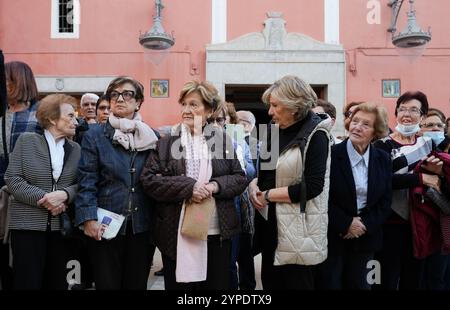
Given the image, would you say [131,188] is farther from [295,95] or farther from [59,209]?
[295,95]

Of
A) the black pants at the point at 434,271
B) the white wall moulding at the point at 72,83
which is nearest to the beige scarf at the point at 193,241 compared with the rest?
the black pants at the point at 434,271

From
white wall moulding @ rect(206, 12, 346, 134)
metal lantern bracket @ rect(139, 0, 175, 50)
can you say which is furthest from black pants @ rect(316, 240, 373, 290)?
white wall moulding @ rect(206, 12, 346, 134)

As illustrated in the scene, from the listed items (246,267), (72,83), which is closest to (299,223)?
(246,267)

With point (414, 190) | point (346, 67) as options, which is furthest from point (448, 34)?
point (414, 190)

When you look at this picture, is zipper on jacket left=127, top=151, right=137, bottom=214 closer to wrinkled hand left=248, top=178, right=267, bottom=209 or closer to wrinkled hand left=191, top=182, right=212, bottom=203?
wrinkled hand left=191, top=182, right=212, bottom=203

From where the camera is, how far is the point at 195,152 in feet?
9.43

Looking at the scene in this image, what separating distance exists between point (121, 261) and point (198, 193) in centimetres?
69

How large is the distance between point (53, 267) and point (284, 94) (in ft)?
6.40

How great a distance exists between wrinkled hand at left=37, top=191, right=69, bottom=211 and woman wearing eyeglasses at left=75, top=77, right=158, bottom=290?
0.19 meters

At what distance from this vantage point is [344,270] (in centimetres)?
299

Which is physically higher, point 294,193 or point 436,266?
point 294,193

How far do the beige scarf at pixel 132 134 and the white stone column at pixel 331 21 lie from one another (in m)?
7.77

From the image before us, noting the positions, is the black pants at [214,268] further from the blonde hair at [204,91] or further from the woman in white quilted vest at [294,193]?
the blonde hair at [204,91]

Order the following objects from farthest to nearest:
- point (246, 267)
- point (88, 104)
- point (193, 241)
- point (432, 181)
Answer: point (88, 104) < point (246, 267) < point (432, 181) < point (193, 241)
